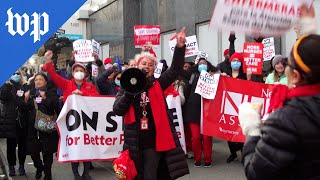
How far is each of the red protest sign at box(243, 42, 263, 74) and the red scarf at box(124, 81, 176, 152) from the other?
12.6 ft

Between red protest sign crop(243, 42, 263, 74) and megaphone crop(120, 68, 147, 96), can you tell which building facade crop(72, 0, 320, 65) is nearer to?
red protest sign crop(243, 42, 263, 74)

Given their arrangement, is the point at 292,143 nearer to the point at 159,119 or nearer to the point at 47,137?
the point at 159,119

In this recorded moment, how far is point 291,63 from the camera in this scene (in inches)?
80.0

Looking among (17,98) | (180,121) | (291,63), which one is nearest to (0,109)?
(17,98)

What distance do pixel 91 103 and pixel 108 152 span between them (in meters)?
0.79

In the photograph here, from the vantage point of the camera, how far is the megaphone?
3.98 meters

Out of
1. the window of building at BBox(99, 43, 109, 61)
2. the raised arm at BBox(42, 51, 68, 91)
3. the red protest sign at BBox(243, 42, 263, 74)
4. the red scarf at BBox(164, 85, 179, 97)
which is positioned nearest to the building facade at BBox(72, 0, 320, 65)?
the window of building at BBox(99, 43, 109, 61)

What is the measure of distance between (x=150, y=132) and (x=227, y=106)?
3.48 meters

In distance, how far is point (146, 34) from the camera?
1121 centimetres

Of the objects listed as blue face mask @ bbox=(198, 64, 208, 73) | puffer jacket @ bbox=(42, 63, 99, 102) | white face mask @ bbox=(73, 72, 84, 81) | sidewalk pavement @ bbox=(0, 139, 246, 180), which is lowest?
sidewalk pavement @ bbox=(0, 139, 246, 180)

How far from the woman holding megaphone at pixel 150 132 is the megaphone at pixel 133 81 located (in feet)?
0.14

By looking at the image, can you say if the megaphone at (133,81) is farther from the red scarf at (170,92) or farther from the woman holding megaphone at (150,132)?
the red scarf at (170,92)

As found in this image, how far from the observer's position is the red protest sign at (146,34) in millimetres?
11094

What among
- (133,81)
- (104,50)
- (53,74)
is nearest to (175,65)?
(133,81)
